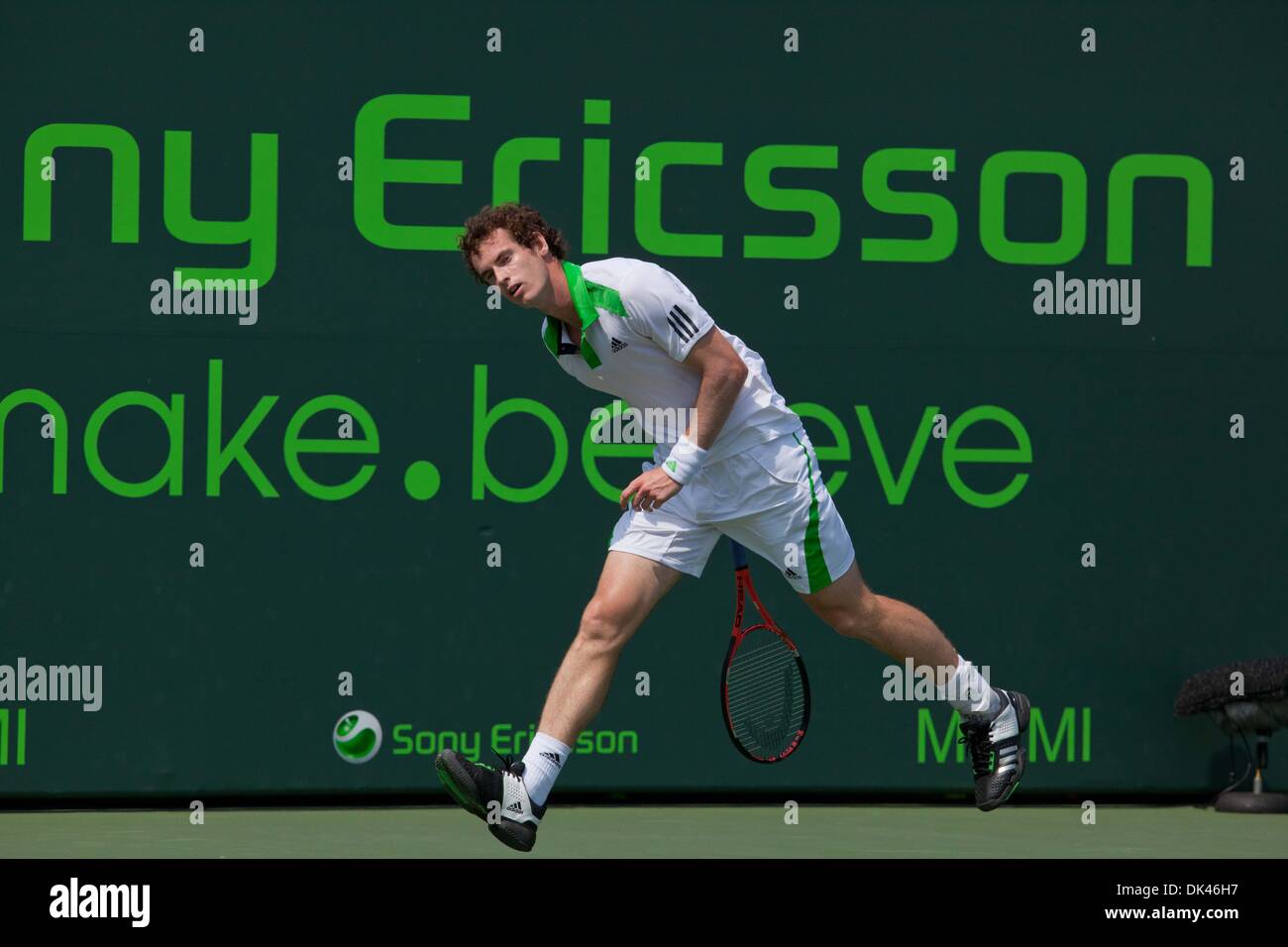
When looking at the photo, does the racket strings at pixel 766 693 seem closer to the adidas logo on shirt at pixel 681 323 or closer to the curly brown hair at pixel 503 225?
the adidas logo on shirt at pixel 681 323

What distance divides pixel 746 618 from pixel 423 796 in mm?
1254

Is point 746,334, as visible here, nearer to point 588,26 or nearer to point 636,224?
point 636,224

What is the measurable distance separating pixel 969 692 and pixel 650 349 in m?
1.33

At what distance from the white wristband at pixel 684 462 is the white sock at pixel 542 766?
74 cm

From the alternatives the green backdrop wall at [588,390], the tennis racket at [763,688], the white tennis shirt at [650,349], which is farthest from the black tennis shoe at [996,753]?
the green backdrop wall at [588,390]

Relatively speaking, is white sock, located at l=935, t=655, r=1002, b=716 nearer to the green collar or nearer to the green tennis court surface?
the green tennis court surface

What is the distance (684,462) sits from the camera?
5.15m

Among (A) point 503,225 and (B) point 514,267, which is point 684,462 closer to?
(B) point 514,267

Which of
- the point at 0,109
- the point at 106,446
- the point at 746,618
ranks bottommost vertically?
the point at 746,618

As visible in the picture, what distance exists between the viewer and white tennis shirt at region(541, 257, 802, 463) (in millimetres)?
5156

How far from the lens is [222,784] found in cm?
677

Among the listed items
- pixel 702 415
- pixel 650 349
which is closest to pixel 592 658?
pixel 702 415

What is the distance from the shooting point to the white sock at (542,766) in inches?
202

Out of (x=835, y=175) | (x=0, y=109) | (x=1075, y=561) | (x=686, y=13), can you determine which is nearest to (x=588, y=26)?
(x=686, y=13)
